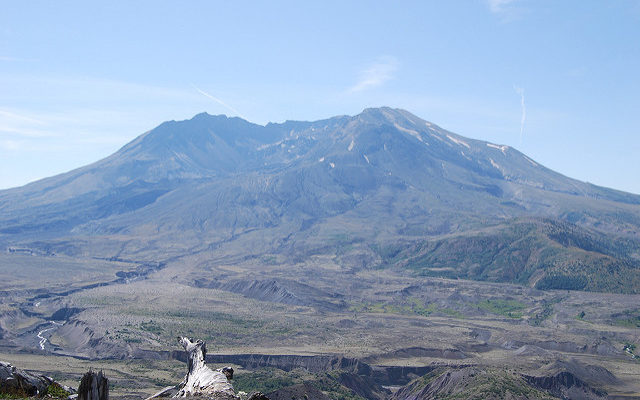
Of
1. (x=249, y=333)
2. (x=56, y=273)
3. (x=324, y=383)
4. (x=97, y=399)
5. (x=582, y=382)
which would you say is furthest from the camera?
(x=56, y=273)

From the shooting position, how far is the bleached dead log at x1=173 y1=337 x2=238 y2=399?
14.8m

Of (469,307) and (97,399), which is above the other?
(97,399)

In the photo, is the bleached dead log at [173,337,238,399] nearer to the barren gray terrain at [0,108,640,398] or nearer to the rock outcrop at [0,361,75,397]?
the rock outcrop at [0,361,75,397]

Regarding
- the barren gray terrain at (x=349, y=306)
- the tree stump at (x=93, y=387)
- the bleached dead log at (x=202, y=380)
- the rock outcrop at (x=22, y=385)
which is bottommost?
the barren gray terrain at (x=349, y=306)

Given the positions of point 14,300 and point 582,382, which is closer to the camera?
point 582,382

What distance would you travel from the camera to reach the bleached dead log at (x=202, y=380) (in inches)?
582

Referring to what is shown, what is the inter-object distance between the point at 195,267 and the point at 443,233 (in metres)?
74.1

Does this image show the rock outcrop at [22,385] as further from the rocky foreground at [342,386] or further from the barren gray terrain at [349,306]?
the barren gray terrain at [349,306]

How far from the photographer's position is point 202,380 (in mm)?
16125

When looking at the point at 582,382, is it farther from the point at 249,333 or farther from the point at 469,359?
the point at 249,333

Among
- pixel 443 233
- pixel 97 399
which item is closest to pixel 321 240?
pixel 443 233

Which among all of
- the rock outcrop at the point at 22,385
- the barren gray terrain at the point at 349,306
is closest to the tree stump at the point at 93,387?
the rock outcrop at the point at 22,385

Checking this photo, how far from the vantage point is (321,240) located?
18900 centimetres

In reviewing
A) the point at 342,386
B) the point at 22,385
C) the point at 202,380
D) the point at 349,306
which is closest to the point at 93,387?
the point at 202,380
